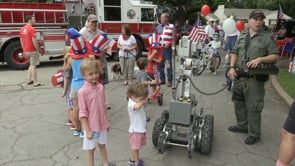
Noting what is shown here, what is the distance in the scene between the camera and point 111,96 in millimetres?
6652

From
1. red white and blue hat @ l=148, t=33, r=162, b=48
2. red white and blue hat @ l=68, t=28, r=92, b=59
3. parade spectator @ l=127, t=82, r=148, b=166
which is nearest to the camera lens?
parade spectator @ l=127, t=82, r=148, b=166

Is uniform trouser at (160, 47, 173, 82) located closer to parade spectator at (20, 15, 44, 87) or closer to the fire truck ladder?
parade spectator at (20, 15, 44, 87)

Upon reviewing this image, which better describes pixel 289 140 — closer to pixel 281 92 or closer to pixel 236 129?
pixel 236 129

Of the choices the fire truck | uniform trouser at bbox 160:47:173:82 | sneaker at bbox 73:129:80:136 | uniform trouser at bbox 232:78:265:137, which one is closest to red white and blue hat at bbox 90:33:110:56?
sneaker at bbox 73:129:80:136

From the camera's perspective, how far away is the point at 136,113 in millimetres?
3248

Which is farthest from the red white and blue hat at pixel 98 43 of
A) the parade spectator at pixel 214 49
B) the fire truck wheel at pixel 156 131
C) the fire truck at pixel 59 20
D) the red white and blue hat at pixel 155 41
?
the parade spectator at pixel 214 49

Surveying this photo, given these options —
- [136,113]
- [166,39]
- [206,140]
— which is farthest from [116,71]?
[136,113]

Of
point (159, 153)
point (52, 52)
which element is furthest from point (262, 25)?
point (52, 52)

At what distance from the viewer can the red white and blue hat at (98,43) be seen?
4.56 m

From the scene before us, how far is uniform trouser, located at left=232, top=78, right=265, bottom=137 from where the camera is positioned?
13.2 feet

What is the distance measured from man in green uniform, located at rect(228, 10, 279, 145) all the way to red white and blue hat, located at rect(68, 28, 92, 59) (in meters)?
2.04

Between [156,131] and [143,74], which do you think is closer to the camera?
[156,131]

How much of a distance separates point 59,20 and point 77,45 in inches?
270

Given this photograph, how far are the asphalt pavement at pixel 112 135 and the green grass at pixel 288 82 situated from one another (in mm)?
321
